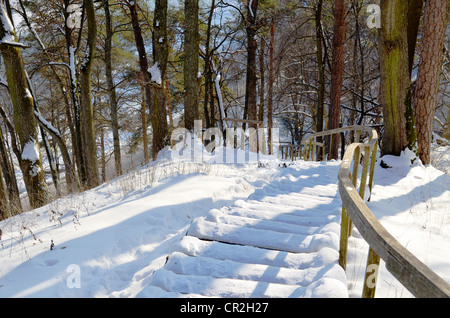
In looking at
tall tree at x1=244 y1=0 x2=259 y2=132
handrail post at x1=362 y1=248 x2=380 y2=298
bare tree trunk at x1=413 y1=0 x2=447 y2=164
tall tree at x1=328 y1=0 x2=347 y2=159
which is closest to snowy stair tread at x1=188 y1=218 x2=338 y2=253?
handrail post at x1=362 y1=248 x2=380 y2=298

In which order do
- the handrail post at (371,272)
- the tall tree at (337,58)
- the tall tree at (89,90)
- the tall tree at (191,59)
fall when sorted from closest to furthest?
1. the handrail post at (371,272)
2. the tall tree at (89,90)
3. the tall tree at (191,59)
4. the tall tree at (337,58)

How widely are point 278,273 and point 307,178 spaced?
3505 millimetres

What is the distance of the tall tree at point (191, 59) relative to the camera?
27.7 feet

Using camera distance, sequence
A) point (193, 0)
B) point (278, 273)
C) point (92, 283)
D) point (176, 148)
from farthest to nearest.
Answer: point (176, 148) → point (193, 0) → point (92, 283) → point (278, 273)

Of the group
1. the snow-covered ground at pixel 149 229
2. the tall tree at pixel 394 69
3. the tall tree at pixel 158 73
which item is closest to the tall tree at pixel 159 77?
the tall tree at pixel 158 73

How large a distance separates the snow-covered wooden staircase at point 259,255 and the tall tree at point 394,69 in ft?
11.8

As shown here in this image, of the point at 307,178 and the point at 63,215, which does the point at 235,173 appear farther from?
the point at 63,215

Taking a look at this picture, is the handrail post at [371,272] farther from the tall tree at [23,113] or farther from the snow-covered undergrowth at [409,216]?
the tall tree at [23,113]

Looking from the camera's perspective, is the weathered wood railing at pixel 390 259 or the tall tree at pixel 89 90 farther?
the tall tree at pixel 89 90

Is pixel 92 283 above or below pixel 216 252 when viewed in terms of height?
below

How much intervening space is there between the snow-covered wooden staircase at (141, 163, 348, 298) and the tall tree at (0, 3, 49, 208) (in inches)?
237
